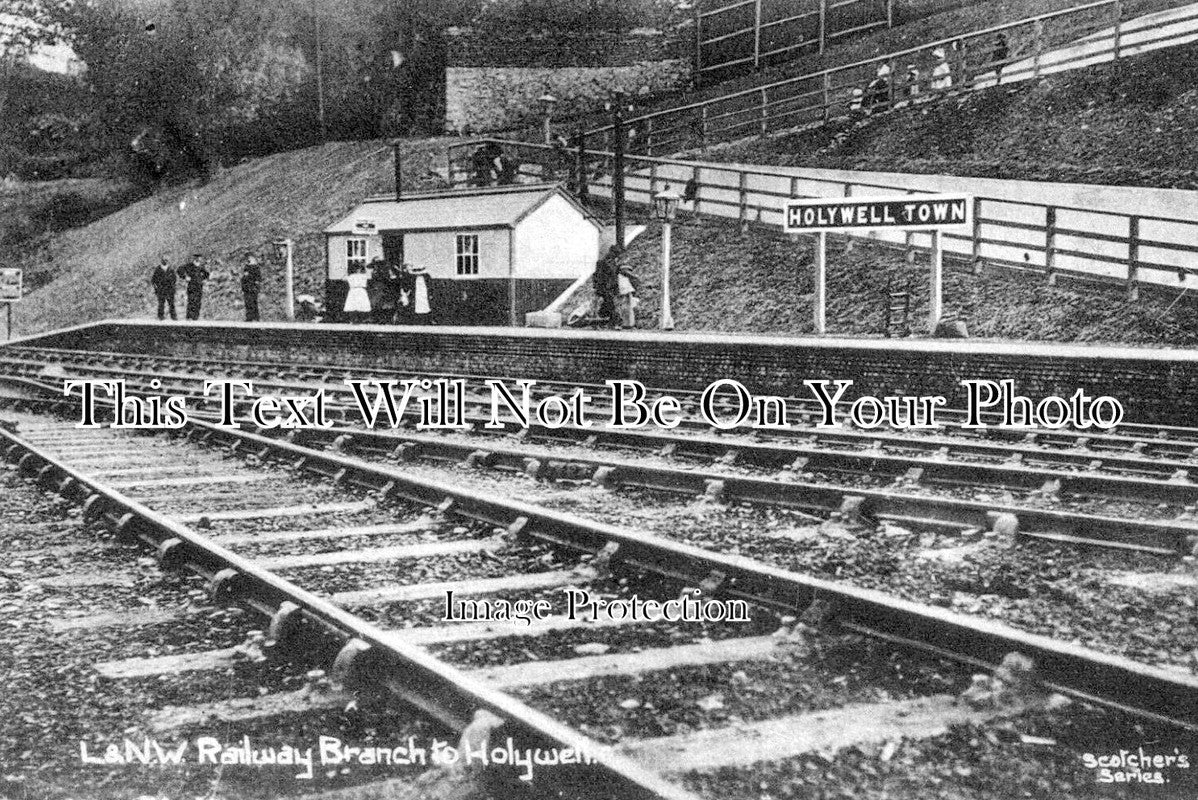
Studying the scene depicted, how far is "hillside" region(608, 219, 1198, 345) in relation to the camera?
629 inches

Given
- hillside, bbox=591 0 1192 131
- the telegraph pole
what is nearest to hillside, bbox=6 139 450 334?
the telegraph pole

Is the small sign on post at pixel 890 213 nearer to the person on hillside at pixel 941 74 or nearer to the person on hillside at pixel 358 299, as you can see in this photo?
the person on hillside at pixel 941 74

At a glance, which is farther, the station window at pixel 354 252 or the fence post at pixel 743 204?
the station window at pixel 354 252

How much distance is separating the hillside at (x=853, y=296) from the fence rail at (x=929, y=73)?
18.9ft

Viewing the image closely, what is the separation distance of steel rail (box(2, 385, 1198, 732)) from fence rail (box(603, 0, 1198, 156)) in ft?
62.7

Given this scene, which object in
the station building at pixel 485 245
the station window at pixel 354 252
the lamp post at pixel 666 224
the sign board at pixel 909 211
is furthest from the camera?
the station window at pixel 354 252

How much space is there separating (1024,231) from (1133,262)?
12.3ft

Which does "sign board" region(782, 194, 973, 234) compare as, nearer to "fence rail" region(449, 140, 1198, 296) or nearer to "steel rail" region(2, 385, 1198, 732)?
"fence rail" region(449, 140, 1198, 296)

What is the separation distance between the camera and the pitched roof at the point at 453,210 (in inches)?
965

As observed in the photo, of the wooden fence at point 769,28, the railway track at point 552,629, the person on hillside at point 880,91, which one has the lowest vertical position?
the railway track at point 552,629

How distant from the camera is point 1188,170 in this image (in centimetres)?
1884

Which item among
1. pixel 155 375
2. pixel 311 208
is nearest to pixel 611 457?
pixel 155 375

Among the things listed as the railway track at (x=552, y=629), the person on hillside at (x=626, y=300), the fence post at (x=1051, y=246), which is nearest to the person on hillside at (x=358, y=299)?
the person on hillside at (x=626, y=300)

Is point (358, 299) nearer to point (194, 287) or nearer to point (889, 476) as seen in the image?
point (194, 287)
